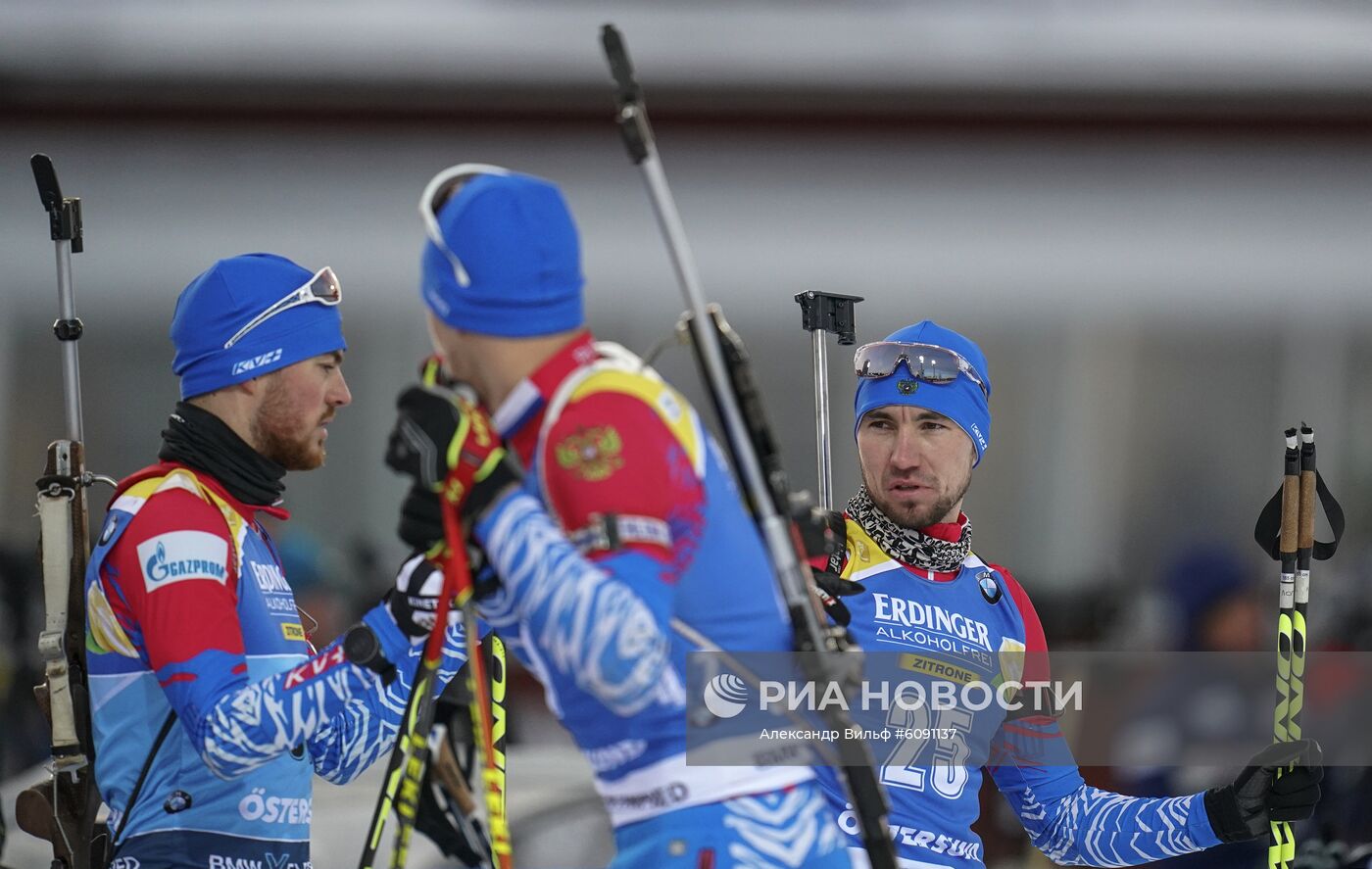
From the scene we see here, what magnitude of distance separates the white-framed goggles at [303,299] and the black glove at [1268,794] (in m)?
2.30

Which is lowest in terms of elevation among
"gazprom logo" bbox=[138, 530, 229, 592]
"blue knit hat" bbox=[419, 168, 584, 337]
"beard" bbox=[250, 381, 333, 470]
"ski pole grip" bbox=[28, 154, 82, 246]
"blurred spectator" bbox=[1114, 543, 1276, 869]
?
"blurred spectator" bbox=[1114, 543, 1276, 869]

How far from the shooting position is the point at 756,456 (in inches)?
90.7

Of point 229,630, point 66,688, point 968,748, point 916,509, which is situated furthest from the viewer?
point 916,509

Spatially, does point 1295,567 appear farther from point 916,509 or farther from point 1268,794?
point 916,509

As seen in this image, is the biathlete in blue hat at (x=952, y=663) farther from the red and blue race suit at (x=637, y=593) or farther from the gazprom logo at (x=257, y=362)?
the gazprom logo at (x=257, y=362)

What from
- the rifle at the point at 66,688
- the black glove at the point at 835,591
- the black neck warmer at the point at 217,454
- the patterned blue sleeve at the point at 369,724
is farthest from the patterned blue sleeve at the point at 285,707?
the black glove at the point at 835,591

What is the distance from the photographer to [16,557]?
830 cm

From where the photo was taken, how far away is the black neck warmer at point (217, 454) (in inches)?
119

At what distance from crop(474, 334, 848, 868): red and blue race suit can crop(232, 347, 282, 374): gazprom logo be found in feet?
3.59

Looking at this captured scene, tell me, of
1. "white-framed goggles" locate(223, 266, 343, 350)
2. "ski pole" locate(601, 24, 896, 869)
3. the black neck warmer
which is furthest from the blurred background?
"ski pole" locate(601, 24, 896, 869)

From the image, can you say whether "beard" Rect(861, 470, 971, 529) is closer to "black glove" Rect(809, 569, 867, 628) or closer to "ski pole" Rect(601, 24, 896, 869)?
"black glove" Rect(809, 569, 867, 628)

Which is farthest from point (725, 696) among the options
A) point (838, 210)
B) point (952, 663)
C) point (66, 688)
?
point (838, 210)

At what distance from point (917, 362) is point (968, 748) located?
948mm

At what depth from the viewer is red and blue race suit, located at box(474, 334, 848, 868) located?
1.92 meters
